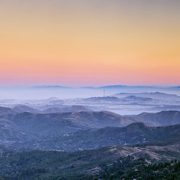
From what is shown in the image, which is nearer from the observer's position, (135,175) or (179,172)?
(179,172)

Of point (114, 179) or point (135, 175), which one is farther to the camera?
point (114, 179)

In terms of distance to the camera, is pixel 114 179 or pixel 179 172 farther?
pixel 114 179

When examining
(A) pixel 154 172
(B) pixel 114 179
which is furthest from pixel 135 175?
(B) pixel 114 179

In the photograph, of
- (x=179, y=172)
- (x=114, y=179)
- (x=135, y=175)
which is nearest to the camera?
(x=179, y=172)

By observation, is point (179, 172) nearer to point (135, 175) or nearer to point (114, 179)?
point (135, 175)

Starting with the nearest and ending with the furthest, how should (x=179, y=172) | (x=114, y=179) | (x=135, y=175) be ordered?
(x=179, y=172)
(x=135, y=175)
(x=114, y=179)

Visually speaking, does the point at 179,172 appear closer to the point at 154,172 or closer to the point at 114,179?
A: the point at 154,172

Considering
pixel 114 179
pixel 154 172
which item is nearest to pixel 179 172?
pixel 154 172

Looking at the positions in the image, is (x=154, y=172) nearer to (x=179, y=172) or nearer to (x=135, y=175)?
(x=135, y=175)
